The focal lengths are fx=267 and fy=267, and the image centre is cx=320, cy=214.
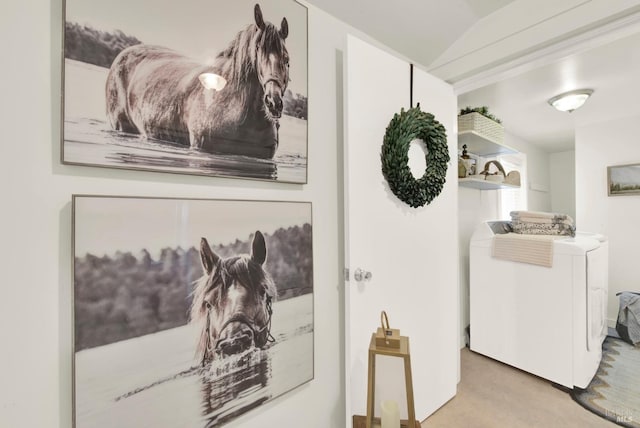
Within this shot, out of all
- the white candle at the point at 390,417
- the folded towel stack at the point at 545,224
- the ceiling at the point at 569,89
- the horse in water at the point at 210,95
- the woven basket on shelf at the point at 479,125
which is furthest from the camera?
the folded towel stack at the point at 545,224

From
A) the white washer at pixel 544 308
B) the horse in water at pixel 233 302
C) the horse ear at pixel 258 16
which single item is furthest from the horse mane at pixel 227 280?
the white washer at pixel 544 308

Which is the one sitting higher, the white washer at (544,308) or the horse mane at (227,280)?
the horse mane at (227,280)

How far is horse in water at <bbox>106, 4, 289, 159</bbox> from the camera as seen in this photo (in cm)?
78

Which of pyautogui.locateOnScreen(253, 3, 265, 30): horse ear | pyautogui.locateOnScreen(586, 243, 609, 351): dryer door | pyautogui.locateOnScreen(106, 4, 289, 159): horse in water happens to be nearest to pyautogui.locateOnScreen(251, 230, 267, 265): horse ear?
pyautogui.locateOnScreen(106, 4, 289, 159): horse in water

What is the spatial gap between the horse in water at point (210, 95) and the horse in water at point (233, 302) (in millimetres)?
370

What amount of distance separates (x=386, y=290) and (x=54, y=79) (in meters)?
1.42

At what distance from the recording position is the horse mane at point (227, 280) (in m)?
0.90

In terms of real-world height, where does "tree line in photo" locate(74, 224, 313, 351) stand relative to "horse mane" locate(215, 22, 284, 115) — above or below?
below

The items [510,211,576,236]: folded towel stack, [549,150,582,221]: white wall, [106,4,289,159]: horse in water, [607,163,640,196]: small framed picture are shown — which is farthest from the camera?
[549,150,582,221]: white wall

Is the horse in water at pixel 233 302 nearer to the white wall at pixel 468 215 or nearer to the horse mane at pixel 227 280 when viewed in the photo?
the horse mane at pixel 227 280

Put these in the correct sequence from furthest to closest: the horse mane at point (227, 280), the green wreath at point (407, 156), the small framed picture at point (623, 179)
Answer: the small framed picture at point (623, 179), the green wreath at point (407, 156), the horse mane at point (227, 280)

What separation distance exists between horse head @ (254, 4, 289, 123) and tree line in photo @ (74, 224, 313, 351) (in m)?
0.57

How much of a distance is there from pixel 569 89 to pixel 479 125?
2.95ft

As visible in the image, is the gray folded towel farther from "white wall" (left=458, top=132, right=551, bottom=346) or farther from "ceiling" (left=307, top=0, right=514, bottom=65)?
"ceiling" (left=307, top=0, right=514, bottom=65)
